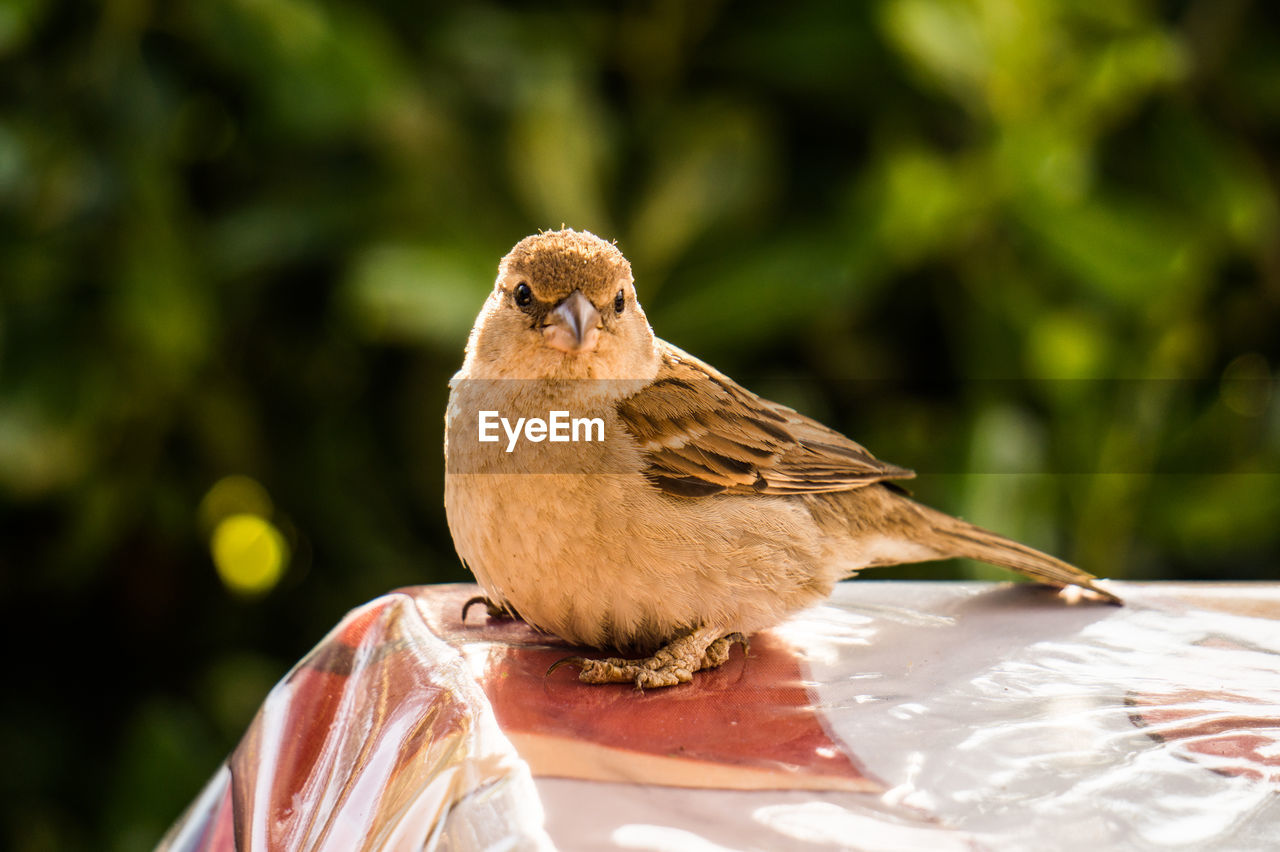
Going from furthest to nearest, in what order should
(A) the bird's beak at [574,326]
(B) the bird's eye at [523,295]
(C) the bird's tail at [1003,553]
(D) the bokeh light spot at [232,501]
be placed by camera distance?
(D) the bokeh light spot at [232,501] → (C) the bird's tail at [1003,553] → (B) the bird's eye at [523,295] → (A) the bird's beak at [574,326]

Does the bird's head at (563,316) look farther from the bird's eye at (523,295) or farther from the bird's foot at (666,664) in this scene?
the bird's foot at (666,664)

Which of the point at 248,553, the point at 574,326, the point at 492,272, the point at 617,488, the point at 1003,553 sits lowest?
the point at 248,553

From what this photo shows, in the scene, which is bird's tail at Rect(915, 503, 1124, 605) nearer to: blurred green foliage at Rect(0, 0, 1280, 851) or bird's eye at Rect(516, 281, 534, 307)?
blurred green foliage at Rect(0, 0, 1280, 851)

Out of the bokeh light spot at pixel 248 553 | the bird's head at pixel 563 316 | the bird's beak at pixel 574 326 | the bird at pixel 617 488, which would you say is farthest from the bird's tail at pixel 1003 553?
the bokeh light spot at pixel 248 553

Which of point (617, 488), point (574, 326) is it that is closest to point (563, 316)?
point (574, 326)

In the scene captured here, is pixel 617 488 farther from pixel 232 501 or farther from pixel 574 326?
pixel 232 501

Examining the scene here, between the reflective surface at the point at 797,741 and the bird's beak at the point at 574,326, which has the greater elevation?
the bird's beak at the point at 574,326

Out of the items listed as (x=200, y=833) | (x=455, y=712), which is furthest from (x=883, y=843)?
(x=200, y=833)

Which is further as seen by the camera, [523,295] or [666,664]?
[523,295]
